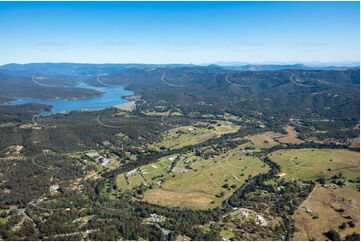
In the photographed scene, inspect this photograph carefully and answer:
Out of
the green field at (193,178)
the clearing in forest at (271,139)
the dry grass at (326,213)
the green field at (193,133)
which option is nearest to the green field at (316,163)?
the green field at (193,178)

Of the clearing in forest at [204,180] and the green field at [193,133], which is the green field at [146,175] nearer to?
the clearing in forest at [204,180]

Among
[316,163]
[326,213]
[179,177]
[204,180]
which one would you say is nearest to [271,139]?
[316,163]

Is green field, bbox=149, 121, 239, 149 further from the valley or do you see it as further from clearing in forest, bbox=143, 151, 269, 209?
clearing in forest, bbox=143, 151, 269, 209

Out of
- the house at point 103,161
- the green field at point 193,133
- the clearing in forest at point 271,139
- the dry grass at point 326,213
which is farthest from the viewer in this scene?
the green field at point 193,133

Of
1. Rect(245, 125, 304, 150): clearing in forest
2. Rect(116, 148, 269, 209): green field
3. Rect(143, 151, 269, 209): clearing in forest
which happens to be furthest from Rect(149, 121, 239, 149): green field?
Rect(143, 151, 269, 209): clearing in forest

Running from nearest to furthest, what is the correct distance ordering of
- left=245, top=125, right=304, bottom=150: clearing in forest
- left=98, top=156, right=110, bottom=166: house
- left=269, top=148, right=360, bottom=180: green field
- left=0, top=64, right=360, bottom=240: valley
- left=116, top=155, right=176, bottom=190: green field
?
left=0, top=64, right=360, bottom=240: valley, left=116, top=155, right=176, bottom=190: green field, left=269, top=148, right=360, bottom=180: green field, left=98, top=156, right=110, bottom=166: house, left=245, top=125, right=304, bottom=150: clearing in forest

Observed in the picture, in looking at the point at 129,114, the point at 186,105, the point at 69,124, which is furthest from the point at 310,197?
the point at 186,105

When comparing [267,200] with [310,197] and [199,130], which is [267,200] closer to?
[310,197]
